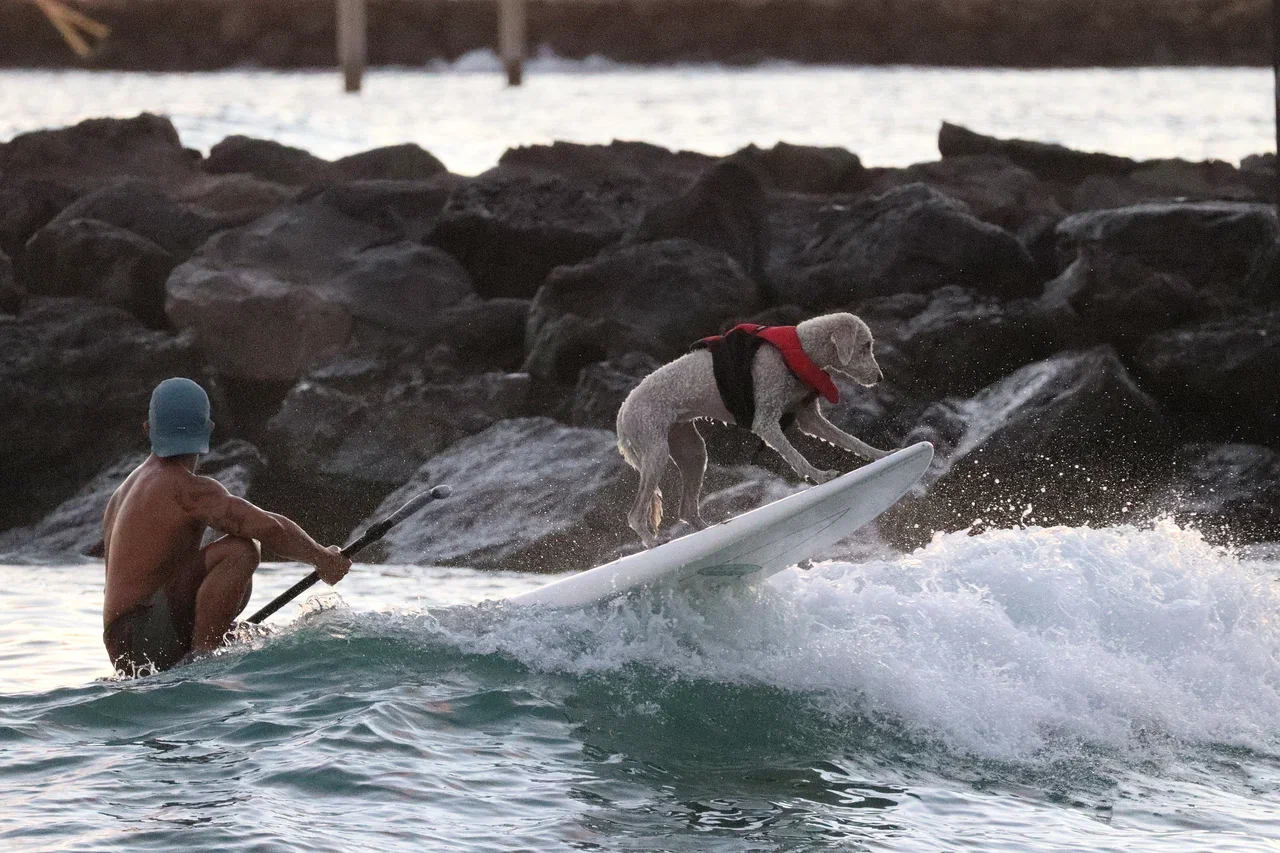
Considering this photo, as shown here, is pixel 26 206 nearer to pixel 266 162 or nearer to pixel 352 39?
pixel 266 162

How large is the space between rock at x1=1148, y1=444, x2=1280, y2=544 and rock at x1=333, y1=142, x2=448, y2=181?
11.3 metres

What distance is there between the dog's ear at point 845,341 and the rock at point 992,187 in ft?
33.0

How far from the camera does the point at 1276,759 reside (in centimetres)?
722

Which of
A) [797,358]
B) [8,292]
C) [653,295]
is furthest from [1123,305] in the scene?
[8,292]

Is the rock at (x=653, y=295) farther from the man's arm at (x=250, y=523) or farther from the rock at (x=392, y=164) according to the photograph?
the man's arm at (x=250, y=523)

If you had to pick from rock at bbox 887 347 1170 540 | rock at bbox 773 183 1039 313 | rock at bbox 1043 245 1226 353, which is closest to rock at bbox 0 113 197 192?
rock at bbox 773 183 1039 313

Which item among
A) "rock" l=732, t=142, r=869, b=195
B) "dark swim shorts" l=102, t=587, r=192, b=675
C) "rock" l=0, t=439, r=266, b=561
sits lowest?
"rock" l=0, t=439, r=266, b=561

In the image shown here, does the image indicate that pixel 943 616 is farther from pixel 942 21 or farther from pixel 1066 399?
pixel 942 21

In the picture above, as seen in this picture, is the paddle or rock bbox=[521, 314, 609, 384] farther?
rock bbox=[521, 314, 609, 384]

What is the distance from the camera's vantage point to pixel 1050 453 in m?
12.6

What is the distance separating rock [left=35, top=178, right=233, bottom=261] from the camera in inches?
727

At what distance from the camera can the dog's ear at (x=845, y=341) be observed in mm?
8000

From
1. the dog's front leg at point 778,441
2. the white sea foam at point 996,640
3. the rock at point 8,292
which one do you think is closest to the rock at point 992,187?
the rock at point 8,292

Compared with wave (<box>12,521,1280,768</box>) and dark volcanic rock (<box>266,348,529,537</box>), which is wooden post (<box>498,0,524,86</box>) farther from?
wave (<box>12,521,1280,768</box>)
